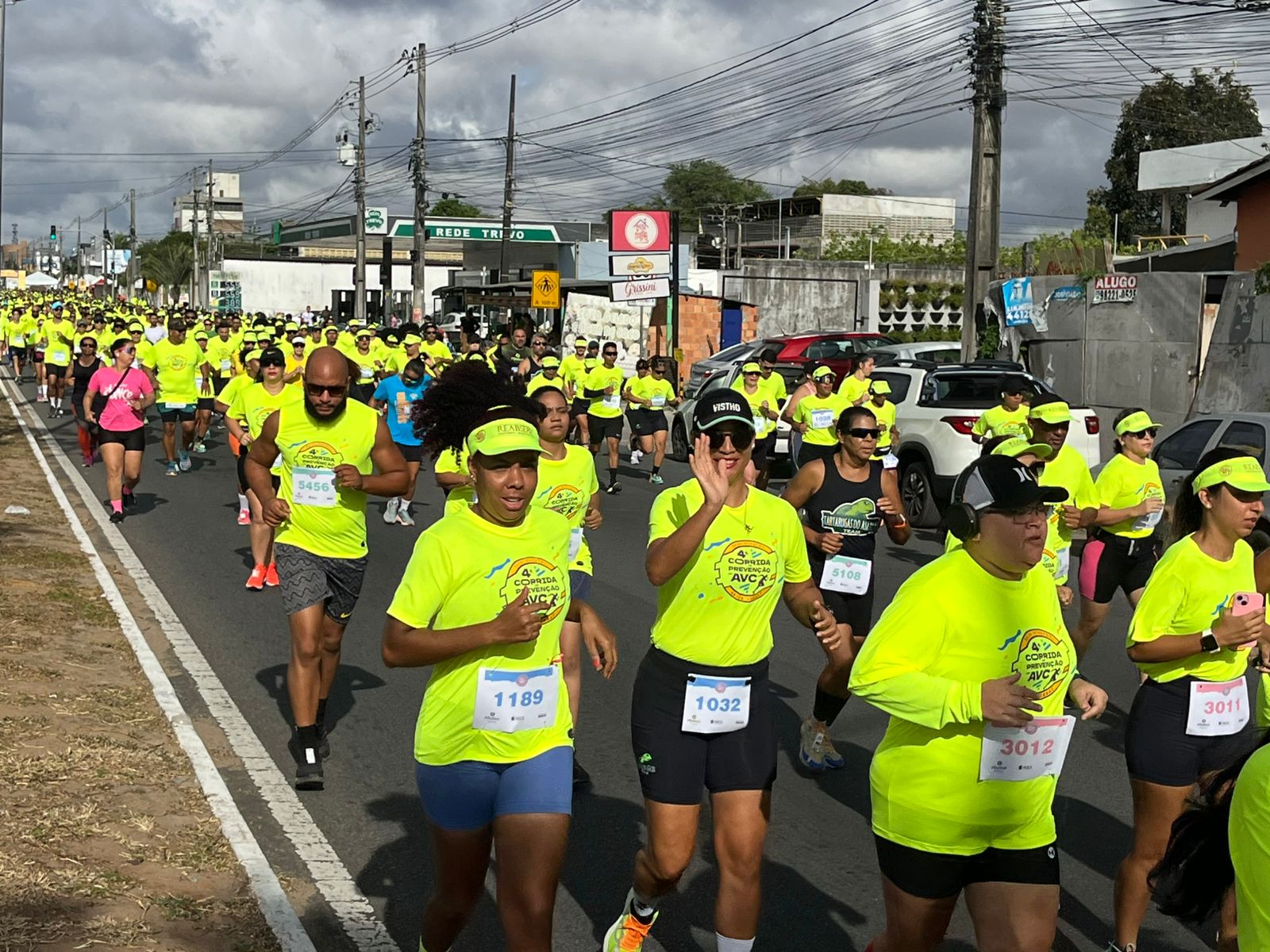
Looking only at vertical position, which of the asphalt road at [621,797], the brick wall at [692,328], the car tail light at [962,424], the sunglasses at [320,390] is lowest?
the asphalt road at [621,797]

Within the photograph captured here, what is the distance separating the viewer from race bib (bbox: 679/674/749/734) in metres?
4.95

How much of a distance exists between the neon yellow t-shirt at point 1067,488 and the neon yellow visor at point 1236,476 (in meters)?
3.33

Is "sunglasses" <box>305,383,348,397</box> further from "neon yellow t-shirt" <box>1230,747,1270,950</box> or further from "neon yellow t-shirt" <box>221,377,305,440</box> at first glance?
"neon yellow t-shirt" <box>1230,747,1270,950</box>

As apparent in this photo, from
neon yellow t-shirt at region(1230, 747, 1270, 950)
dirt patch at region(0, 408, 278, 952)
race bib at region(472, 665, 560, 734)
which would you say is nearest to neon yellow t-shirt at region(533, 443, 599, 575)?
dirt patch at region(0, 408, 278, 952)

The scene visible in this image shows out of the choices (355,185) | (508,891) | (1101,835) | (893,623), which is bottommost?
(1101,835)

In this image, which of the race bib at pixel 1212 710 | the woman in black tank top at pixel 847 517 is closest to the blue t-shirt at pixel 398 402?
the woman in black tank top at pixel 847 517

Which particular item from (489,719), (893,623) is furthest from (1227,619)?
(489,719)

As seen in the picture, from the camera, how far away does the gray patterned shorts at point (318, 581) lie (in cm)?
729

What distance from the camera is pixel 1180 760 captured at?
510 centimetres

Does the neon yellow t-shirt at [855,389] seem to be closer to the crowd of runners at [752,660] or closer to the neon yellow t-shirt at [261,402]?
the neon yellow t-shirt at [261,402]

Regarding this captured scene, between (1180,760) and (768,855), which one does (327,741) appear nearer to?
(768,855)

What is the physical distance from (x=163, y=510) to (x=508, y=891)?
43.7 feet

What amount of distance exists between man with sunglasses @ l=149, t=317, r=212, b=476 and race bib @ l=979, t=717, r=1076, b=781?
643 inches

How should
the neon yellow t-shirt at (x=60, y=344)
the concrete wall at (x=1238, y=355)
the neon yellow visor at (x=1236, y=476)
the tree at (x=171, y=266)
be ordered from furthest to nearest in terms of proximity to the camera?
the tree at (x=171, y=266) < the neon yellow t-shirt at (x=60, y=344) < the concrete wall at (x=1238, y=355) < the neon yellow visor at (x=1236, y=476)
